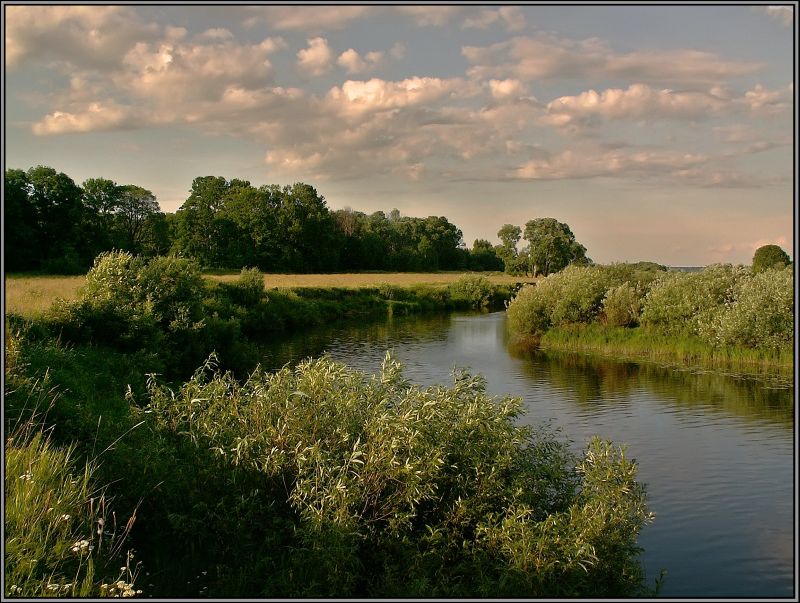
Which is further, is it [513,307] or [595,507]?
[513,307]

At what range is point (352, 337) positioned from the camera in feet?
130

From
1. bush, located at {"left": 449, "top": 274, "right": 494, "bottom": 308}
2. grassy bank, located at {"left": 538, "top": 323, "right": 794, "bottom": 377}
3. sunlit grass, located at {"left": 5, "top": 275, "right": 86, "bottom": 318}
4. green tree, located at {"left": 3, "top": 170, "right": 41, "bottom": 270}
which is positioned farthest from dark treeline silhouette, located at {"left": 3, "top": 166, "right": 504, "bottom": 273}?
grassy bank, located at {"left": 538, "top": 323, "right": 794, "bottom": 377}

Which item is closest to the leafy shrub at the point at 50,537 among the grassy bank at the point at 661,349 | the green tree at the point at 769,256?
the grassy bank at the point at 661,349

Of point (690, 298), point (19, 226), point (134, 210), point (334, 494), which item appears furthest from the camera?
point (134, 210)

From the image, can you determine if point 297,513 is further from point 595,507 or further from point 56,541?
point 595,507

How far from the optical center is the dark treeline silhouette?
5166cm

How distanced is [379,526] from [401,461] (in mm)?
1056

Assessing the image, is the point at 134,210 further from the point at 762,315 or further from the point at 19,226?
the point at 762,315

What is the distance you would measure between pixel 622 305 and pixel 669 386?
30.1 feet

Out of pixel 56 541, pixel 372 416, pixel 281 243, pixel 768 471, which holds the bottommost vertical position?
pixel 768 471

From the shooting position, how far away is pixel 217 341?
26.7 meters

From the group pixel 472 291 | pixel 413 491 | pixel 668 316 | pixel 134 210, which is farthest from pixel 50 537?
pixel 134 210

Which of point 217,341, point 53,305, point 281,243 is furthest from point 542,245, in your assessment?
point 53,305

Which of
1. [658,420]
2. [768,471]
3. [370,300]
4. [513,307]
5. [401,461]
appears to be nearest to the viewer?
[401,461]
